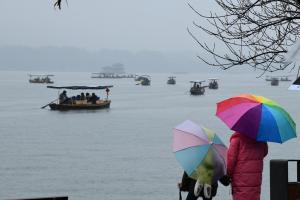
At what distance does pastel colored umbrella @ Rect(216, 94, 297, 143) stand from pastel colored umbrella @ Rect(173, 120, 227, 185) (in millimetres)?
296

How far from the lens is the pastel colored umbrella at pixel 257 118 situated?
614 cm

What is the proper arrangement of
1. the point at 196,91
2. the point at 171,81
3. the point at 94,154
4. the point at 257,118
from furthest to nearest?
the point at 171,81, the point at 196,91, the point at 94,154, the point at 257,118

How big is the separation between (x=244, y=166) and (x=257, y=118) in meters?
0.54

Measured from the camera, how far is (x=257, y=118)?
628cm

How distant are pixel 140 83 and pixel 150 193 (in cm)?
15333

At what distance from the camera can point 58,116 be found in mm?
72062

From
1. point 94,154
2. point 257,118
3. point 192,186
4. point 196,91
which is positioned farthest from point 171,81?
point 257,118

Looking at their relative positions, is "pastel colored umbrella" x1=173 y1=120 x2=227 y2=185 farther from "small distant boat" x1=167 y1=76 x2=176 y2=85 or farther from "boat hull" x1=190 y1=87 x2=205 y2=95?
"small distant boat" x1=167 y1=76 x2=176 y2=85

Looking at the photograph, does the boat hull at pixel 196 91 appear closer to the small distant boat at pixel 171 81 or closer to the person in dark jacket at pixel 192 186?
the small distant boat at pixel 171 81

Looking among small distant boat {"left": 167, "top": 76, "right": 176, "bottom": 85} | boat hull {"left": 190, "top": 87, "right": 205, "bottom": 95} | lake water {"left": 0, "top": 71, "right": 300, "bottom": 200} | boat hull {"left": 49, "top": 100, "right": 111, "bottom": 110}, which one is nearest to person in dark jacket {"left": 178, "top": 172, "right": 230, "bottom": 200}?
lake water {"left": 0, "top": 71, "right": 300, "bottom": 200}

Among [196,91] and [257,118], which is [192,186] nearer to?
[257,118]

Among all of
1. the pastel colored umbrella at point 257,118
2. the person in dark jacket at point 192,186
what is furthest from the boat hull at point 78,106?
the pastel colored umbrella at point 257,118

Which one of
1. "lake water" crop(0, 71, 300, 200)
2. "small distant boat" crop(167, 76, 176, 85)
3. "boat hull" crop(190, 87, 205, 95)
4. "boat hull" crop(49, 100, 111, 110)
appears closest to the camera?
"lake water" crop(0, 71, 300, 200)

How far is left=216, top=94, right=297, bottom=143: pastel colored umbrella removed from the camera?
6.14 metres
